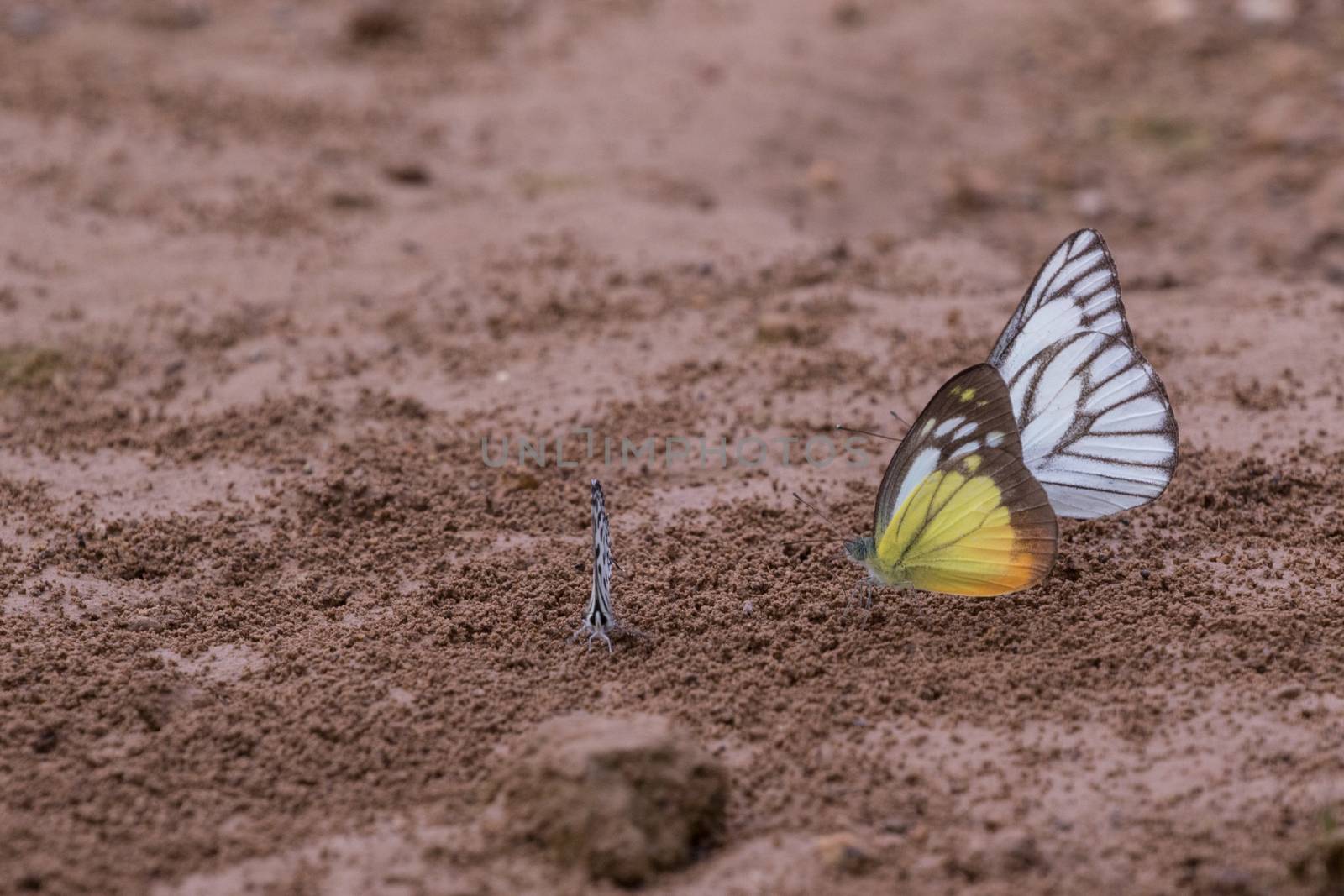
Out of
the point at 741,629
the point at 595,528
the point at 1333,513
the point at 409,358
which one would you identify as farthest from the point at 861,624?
the point at 409,358

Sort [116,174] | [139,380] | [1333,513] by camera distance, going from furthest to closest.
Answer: [116,174]
[139,380]
[1333,513]

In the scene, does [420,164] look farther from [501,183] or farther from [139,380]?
[139,380]

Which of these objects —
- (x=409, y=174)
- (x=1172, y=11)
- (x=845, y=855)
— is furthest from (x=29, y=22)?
(x=845, y=855)

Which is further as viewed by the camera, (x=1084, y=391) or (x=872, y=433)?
(x=872, y=433)

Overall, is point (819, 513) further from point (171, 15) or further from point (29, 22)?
point (29, 22)

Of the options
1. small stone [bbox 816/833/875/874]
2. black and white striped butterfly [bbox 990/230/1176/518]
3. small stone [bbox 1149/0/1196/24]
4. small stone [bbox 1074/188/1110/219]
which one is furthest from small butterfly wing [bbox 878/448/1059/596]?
small stone [bbox 1149/0/1196/24]

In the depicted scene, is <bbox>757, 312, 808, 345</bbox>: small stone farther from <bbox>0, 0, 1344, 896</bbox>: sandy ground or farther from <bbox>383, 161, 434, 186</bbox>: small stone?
<bbox>383, 161, 434, 186</bbox>: small stone

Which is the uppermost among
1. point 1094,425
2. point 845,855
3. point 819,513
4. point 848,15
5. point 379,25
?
point 848,15
